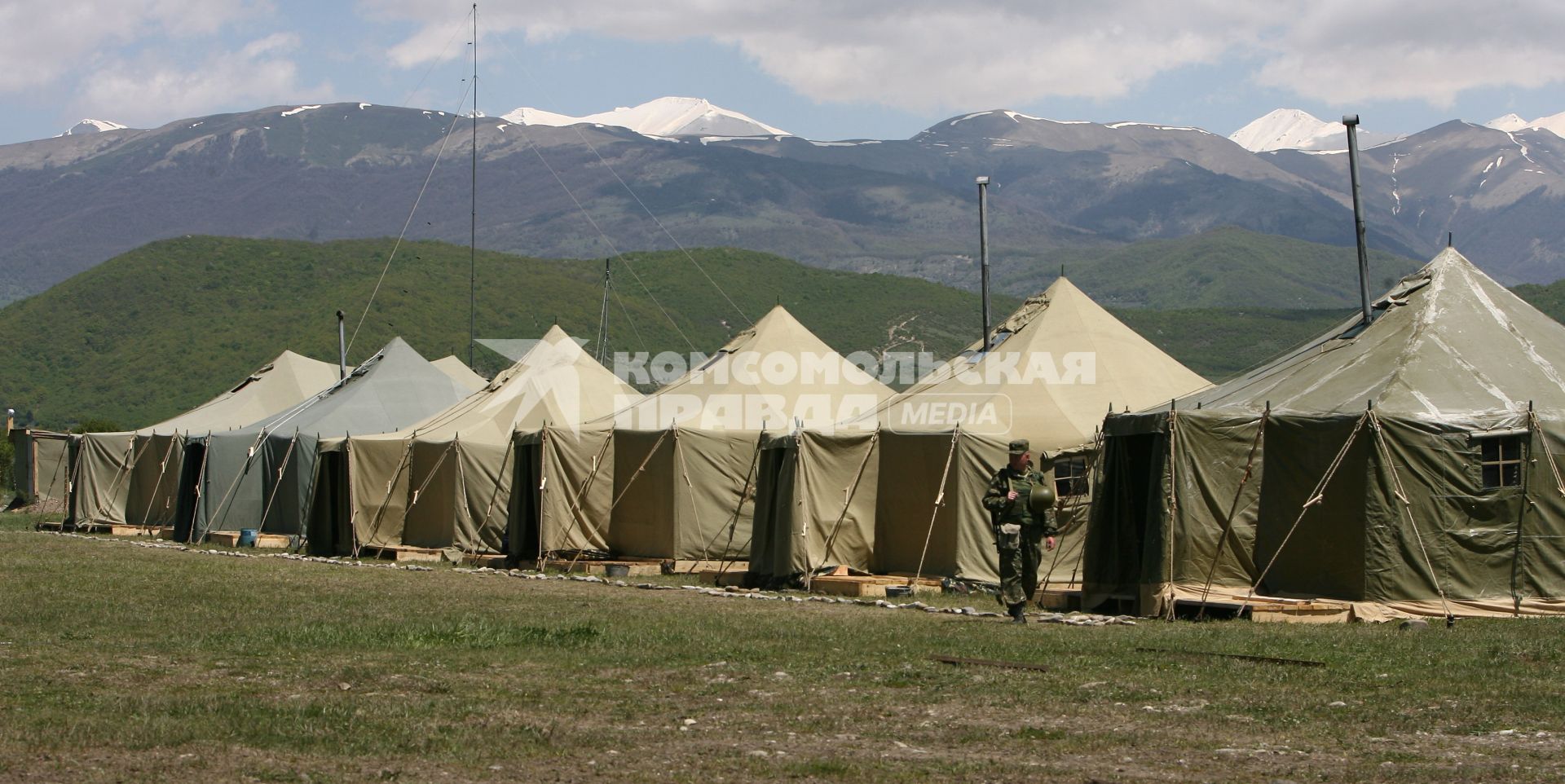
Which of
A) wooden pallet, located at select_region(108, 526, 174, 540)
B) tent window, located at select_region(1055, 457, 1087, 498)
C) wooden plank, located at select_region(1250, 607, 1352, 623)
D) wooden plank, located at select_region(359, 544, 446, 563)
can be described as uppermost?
tent window, located at select_region(1055, 457, 1087, 498)

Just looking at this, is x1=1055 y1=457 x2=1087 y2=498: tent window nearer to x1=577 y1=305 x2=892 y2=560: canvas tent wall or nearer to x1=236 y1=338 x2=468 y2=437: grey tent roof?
x1=577 y1=305 x2=892 y2=560: canvas tent wall

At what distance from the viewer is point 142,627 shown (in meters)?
13.5

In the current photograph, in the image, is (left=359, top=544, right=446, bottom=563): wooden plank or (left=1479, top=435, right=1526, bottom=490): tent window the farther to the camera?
(left=359, top=544, right=446, bottom=563): wooden plank

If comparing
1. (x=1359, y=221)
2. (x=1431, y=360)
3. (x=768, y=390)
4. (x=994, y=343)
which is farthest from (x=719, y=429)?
(x=1431, y=360)

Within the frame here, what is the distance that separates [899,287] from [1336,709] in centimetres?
14603

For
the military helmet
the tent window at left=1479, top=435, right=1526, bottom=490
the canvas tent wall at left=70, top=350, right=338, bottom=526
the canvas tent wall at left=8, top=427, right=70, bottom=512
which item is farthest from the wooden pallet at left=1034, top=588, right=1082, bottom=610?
the canvas tent wall at left=8, top=427, right=70, bottom=512

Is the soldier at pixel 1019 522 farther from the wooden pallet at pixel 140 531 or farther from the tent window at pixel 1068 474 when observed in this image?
the wooden pallet at pixel 140 531

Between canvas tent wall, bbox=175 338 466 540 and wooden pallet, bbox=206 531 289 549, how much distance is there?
1.51 ft

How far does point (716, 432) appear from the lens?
24172 mm

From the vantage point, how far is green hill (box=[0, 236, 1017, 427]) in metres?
112

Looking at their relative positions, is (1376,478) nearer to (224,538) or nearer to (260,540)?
(260,540)

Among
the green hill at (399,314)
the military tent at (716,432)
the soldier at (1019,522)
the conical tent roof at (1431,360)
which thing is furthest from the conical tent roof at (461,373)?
the green hill at (399,314)

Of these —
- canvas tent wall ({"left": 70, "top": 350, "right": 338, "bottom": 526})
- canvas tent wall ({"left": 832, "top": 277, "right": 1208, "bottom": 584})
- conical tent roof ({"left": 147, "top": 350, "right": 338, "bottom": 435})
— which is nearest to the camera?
canvas tent wall ({"left": 832, "top": 277, "right": 1208, "bottom": 584})

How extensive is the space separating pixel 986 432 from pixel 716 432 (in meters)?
4.99
